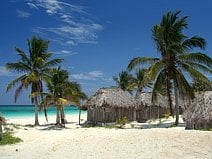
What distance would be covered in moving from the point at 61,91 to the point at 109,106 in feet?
11.5

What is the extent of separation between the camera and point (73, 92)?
22953mm

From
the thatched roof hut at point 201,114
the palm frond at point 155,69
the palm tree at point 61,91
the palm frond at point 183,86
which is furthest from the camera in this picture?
the palm tree at point 61,91

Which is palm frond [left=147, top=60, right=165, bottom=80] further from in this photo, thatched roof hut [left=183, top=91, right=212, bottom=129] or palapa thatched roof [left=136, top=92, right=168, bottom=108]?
palapa thatched roof [left=136, top=92, right=168, bottom=108]

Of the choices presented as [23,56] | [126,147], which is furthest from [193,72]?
[23,56]

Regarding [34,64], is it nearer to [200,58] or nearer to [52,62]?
[52,62]

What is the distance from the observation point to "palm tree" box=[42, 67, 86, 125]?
22812 millimetres

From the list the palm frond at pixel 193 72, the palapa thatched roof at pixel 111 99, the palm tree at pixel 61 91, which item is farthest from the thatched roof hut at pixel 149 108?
the palm frond at pixel 193 72

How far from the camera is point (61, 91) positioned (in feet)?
75.6

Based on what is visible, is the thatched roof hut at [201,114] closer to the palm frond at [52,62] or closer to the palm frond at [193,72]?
the palm frond at [193,72]

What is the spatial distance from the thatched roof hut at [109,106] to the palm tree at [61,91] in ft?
3.95

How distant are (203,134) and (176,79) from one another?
6.83 meters

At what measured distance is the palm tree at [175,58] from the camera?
1925 centimetres

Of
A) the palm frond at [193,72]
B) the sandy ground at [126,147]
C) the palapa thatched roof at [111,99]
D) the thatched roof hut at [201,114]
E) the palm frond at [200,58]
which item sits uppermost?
the palm frond at [200,58]

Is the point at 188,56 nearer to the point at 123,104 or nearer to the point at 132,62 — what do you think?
the point at 132,62
